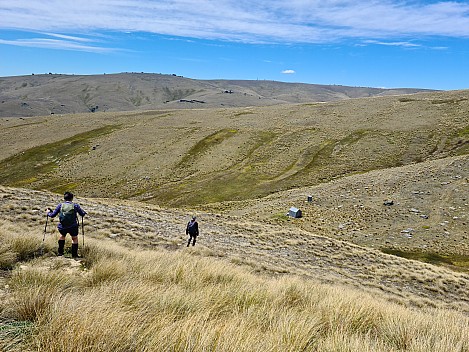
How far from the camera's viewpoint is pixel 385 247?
31500mm

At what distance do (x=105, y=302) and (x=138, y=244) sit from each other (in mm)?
12957

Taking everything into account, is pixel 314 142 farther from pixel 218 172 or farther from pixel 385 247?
pixel 385 247

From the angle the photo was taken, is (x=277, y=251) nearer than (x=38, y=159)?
Yes

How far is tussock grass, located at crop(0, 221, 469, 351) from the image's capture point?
3.62 metres

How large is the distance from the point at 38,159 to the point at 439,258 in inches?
3195

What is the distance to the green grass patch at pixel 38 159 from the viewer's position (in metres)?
68.6

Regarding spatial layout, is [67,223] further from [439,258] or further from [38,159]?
[38,159]

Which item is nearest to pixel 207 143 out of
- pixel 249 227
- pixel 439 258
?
pixel 249 227

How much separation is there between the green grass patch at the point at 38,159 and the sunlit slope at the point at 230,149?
0.73ft

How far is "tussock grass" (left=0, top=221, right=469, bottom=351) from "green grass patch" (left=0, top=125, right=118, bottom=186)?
69.1 m

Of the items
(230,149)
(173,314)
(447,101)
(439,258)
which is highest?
(447,101)

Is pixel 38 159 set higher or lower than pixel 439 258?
higher

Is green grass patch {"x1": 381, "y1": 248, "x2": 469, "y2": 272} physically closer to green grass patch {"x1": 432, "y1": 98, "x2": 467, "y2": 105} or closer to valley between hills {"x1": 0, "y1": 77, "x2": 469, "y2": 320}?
valley between hills {"x1": 0, "y1": 77, "x2": 469, "y2": 320}

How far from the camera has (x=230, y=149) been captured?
7812cm
